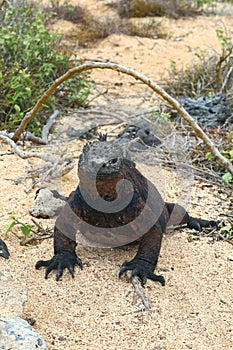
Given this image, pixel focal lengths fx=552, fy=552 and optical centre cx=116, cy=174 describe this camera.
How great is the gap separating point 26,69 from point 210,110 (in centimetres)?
196

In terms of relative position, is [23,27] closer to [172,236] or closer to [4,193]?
[4,193]

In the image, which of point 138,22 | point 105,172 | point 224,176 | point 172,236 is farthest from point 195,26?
point 105,172

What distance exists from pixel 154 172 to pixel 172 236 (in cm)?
113

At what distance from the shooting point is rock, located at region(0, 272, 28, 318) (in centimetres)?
257

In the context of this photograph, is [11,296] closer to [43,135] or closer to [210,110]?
[43,135]

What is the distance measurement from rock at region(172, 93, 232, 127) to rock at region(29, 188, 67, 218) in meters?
2.37

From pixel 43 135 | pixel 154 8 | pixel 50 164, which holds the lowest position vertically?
pixel 154 8

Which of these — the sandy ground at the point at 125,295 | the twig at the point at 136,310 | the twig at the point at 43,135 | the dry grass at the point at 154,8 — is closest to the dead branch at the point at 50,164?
the sandy ground at the point at 125,295

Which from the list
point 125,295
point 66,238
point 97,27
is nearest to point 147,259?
point 125,295

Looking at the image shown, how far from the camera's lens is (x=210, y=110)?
19.0ft

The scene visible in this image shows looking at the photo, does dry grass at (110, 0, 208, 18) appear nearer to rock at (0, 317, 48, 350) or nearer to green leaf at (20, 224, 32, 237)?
green leaf at (20, 224, 32, 237)

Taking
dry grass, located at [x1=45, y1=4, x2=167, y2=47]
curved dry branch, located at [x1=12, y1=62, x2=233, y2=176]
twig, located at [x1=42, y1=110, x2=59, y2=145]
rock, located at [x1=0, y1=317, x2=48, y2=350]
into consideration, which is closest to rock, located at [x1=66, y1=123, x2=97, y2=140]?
twig, located at [x1=42, y1=110, x2=59, y2=145]

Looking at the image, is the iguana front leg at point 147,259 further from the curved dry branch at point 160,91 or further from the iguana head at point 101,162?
the curved dry branch at point 160,91

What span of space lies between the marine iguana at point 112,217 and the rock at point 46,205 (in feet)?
1.83
